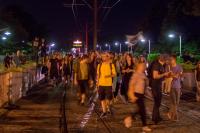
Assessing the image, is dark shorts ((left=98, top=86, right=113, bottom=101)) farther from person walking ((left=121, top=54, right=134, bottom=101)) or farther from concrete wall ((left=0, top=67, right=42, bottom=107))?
concrete wall ((left=0, top=67, right=42, bottom=107))

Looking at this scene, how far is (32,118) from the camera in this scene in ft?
50.4

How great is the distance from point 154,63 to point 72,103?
274 inches

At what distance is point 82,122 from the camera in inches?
568

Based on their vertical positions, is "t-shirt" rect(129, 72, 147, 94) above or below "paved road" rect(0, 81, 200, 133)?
above

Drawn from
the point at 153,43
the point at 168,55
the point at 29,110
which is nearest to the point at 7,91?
the point at 29,110

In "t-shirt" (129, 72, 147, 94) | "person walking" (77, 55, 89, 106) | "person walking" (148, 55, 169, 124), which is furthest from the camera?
"person walking" (77, 55, 89, 106)

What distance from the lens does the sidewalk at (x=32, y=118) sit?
13108 millimetres

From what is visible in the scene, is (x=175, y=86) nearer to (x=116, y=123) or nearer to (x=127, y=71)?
(x=116, y=123)

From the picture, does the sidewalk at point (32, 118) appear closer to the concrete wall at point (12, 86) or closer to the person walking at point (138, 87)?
the concrete wall at point (12, 86)

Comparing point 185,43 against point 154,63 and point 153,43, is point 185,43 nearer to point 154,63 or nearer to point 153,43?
point 153,43

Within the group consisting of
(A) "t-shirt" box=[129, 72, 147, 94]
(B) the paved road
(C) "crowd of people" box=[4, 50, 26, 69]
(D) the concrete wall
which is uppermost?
(C) "crowd of people" box=[4, 50, 26, 69]

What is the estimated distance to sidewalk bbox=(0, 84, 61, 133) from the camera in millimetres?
13108

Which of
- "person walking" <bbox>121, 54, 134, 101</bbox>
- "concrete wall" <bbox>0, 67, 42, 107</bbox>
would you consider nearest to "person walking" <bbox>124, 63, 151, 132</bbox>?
"person walking" <bbox>121, 54, 134, 101</bbox>

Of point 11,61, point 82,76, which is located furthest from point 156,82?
point 11,61
